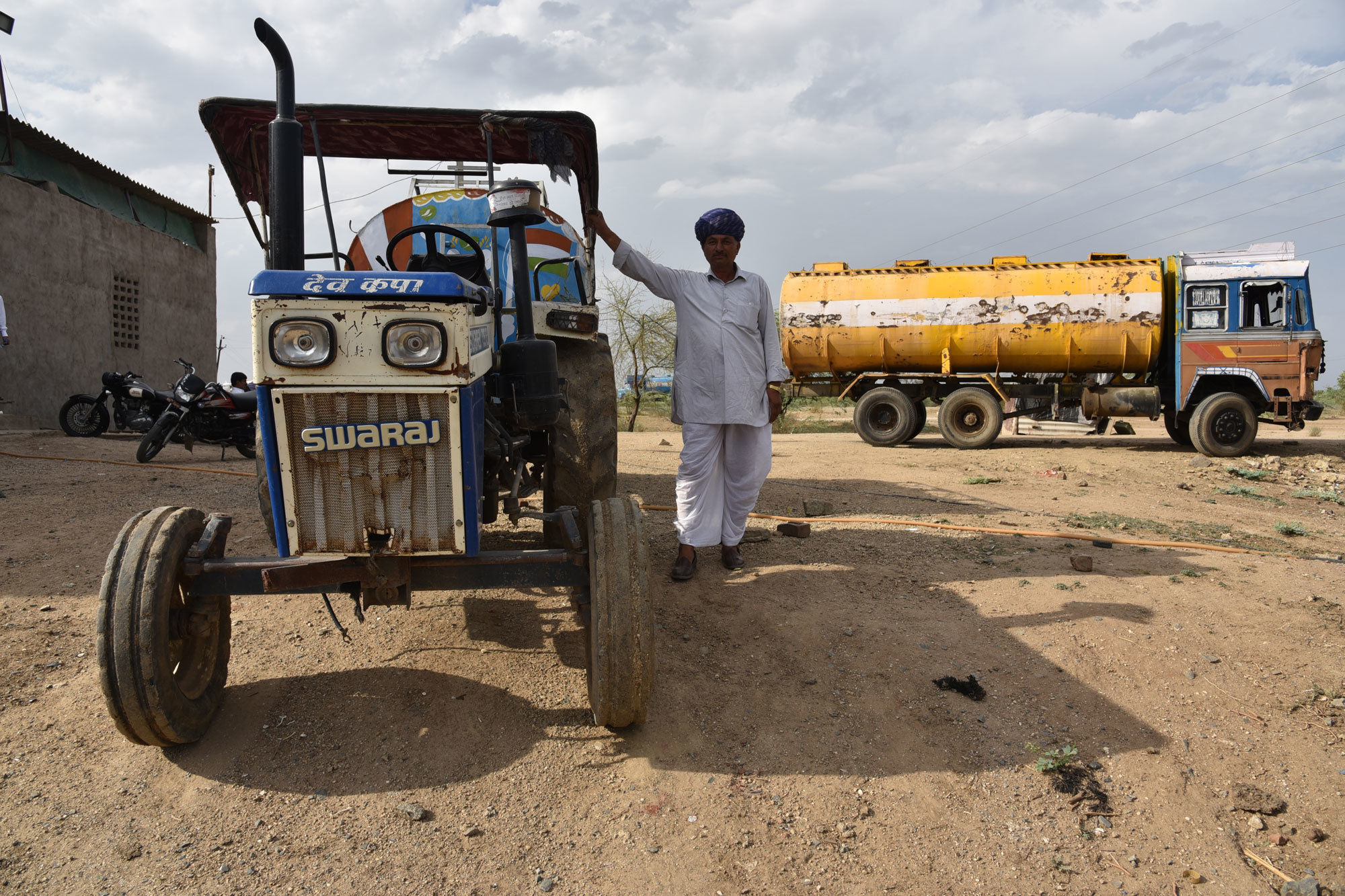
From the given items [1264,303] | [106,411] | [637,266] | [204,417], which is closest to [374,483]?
[637,266]

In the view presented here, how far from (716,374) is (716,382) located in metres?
0.04

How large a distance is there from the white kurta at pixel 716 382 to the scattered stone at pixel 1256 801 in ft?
7.55

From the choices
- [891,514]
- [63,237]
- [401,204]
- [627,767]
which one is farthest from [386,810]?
[63,237]

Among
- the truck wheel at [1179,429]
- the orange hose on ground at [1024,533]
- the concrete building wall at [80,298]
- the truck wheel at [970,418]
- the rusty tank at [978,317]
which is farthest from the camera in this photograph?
the truck wheel at [970,418]

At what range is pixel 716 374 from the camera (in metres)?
4.15

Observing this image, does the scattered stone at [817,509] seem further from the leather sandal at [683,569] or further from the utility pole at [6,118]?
the utility pole at [6,118]

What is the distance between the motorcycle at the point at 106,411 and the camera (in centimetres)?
988

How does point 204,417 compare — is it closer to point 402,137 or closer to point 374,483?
point 402,137

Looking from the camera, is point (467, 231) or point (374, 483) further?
point (467, 231)

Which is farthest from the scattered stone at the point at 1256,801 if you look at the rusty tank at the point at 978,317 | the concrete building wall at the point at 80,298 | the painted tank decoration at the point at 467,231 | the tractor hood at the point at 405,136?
the concrete building wall at the point at 80,298

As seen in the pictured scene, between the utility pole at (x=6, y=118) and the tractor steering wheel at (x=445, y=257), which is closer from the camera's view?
the tractor steering wheel at (x=445, y=257)

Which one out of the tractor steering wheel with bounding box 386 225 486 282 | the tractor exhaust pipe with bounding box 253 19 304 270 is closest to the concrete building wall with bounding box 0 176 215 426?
the tractor steering wheel with bounding box 386 225 486 282

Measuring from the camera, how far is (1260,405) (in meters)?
10.8

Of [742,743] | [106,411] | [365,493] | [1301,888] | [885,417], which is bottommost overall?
[1301,888]
